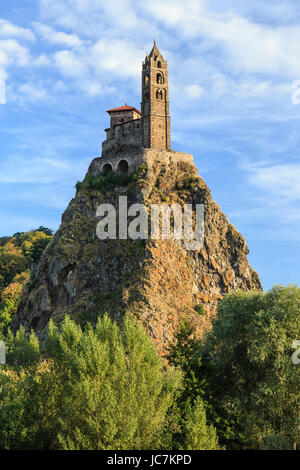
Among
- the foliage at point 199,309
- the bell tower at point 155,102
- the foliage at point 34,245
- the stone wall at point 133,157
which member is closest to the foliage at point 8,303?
the foliage at point 34,245

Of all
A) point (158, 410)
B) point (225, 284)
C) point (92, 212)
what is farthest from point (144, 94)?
point (158, 410)

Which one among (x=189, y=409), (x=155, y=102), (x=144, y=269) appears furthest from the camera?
(x=155, y=102)

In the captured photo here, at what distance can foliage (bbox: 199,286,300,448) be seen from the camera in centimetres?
4156

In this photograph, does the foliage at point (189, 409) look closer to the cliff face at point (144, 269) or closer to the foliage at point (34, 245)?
the cliff face at point (144, 269)

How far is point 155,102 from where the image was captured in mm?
91750

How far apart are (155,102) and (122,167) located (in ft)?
40.2

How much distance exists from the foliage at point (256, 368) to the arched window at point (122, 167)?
1908 inches

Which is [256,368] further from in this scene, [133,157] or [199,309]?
[133,157]

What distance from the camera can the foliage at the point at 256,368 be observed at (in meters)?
41.6

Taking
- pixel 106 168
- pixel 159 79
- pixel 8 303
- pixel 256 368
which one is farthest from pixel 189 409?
pixel 8 303

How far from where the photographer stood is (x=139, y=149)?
8812 cm

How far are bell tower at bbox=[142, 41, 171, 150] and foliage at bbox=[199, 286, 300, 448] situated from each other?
47.8 meters

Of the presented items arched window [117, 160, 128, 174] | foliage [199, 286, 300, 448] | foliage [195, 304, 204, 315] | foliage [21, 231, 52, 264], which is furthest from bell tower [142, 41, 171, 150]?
foliage [21, 231, 52, 264]
